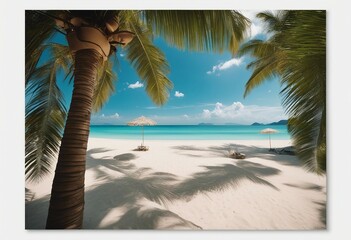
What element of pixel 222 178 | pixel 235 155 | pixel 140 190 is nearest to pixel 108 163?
pixel 140 190

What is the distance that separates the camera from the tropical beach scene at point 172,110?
1.38 meters

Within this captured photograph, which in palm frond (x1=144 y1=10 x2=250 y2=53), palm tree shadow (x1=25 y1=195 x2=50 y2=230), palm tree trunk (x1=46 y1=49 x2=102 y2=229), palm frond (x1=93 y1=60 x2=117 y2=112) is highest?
palm frond (x1=144 y1=10 x2=250 y2=53)

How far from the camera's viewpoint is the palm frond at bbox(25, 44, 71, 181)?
70.6 inches

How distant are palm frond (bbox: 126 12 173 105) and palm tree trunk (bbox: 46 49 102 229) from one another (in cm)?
92

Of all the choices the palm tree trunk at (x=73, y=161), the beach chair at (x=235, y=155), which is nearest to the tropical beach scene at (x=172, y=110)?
the palm tree trunk at (x=73, y=161)

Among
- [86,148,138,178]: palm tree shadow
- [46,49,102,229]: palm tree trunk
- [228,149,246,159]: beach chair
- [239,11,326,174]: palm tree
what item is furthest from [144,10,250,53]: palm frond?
[228,149,246,159]: beach chair

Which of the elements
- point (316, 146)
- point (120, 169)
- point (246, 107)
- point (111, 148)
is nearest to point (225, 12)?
point (246, 107)

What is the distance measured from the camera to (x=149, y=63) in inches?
88.8

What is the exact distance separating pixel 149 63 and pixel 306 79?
1588 mm

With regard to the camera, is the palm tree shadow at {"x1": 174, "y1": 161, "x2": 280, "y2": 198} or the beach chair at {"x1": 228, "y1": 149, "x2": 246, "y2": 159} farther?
the beach chair at {"x1": 228, "y1": 149, "x2": 246, "y2": 159}

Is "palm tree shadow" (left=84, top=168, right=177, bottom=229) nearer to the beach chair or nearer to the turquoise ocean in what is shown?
the turquoise ocean
